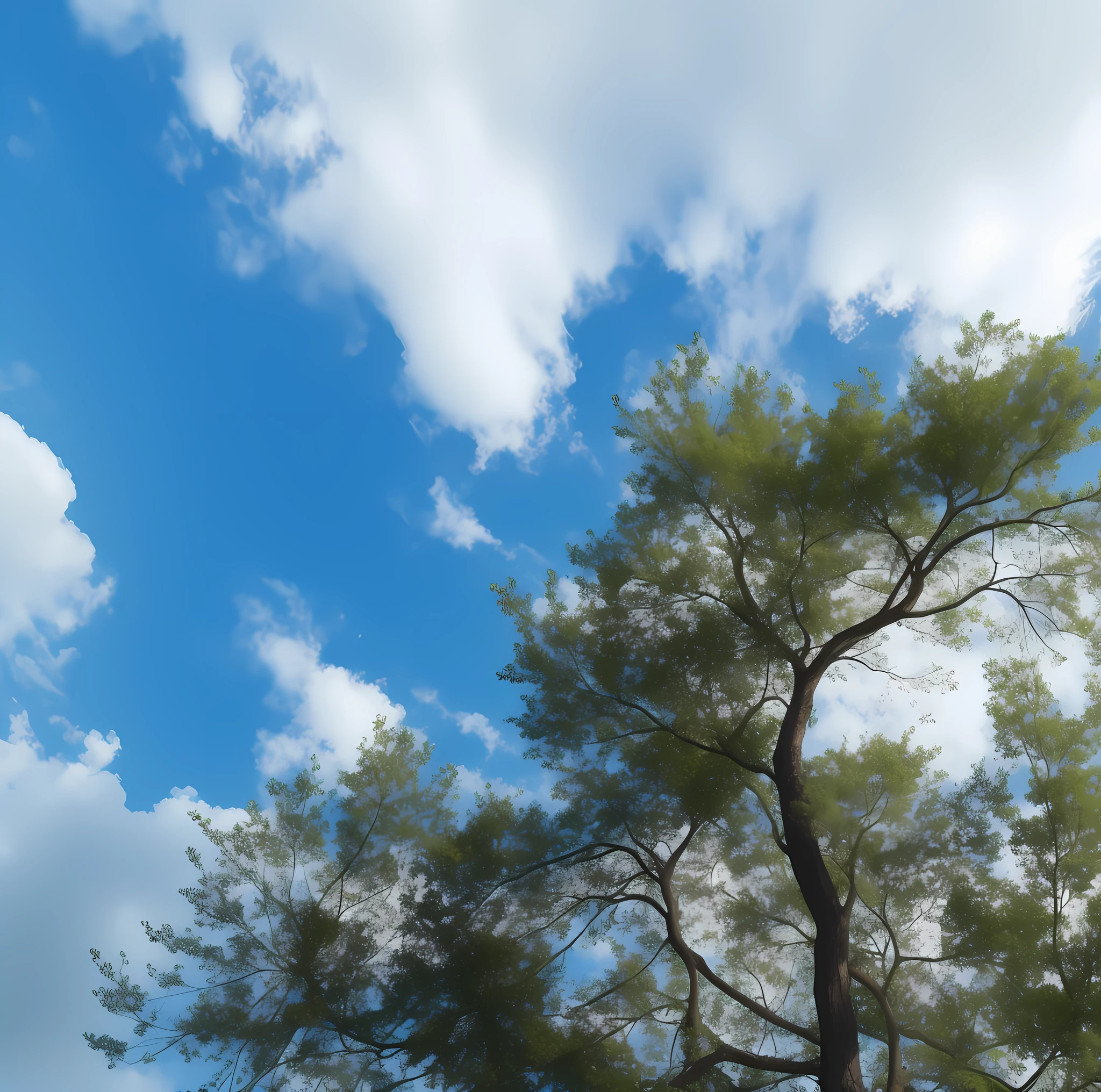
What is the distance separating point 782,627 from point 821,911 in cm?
315

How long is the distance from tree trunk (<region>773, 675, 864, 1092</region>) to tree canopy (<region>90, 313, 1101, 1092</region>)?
43 millimetres

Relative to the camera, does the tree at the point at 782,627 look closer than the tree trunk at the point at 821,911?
No

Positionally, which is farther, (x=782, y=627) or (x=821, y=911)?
(x=782, y=627)

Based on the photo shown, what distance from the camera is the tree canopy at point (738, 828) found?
646 cm

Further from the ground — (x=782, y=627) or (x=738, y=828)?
(x=782, y=627)

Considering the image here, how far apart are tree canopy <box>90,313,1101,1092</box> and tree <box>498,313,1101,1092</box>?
1.4 inches

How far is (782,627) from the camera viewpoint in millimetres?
7770

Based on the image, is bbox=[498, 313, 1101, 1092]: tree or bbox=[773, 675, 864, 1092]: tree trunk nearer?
bbox=[773, 675, 864, 1092]: tree trunk

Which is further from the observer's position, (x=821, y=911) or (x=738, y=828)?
(x=738, y=828)

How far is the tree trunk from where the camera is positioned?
17.5 feet

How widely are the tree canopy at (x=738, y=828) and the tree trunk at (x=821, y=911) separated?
0.14ft

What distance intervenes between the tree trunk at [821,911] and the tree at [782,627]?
0.12 ft

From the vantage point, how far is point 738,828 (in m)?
8.20

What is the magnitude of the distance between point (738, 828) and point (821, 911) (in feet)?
7.30
